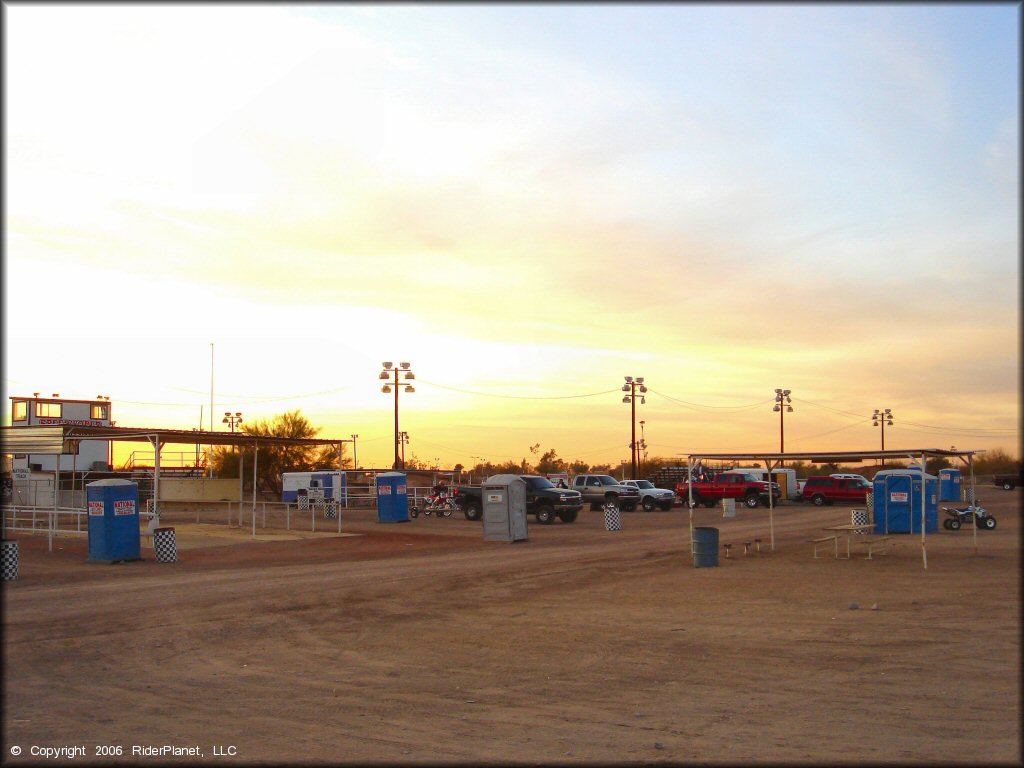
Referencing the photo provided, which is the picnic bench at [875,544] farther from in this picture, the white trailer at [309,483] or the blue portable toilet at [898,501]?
the white trailer at [309,483]

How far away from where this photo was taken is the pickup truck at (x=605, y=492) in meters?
51.0

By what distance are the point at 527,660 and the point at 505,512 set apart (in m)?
19.6

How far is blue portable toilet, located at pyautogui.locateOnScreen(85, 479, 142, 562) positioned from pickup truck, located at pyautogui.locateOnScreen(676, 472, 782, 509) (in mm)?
32870

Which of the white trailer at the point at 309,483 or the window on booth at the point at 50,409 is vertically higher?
the window on booth at the point at 50,409

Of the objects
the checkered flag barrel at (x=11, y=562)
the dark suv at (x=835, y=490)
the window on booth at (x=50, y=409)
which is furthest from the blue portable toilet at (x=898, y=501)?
the window on booth at (x=50, y=409)

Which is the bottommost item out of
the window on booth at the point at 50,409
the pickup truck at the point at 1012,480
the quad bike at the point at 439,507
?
the quad bike at the point at 439,507

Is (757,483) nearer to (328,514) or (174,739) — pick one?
(328,514)

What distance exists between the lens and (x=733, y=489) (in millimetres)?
52156

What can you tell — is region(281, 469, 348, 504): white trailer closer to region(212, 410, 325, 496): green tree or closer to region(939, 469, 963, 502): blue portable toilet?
region(212, 410, 325, 496): green tree

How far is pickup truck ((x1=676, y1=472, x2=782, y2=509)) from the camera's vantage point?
5172 centimetres

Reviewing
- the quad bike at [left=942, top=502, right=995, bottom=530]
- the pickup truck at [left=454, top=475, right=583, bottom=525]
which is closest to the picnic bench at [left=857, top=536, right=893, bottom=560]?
the quad bike at [left=942, top=502, right=995, bottom=530]

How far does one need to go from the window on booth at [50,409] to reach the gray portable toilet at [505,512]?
107 feet

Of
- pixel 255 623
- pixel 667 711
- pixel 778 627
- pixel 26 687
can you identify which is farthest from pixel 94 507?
pixel 667 711

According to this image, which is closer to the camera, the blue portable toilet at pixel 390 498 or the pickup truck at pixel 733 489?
the blue portable toilet at pixel 390 498
